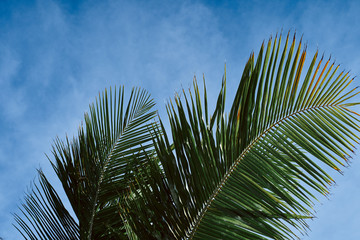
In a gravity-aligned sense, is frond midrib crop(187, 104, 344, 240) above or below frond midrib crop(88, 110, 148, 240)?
below

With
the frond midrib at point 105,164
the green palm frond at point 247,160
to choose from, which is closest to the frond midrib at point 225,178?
the green palm frond at point 247,160

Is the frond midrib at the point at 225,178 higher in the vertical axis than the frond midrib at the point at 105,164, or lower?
lower

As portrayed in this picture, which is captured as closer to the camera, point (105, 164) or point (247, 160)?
point (247, 160)

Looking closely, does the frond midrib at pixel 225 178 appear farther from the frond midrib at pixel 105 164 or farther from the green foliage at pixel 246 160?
the frond midrib at pixel 105 164

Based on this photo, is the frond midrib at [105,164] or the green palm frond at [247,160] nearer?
the green palm frond at [247,160]

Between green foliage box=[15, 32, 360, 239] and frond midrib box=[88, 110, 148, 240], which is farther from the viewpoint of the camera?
frond midrib box=[88, 110, 148, 240]

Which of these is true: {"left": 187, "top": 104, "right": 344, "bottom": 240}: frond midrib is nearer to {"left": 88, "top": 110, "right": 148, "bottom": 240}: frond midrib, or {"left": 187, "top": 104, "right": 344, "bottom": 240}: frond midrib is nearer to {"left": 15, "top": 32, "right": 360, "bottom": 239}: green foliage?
{"left": 15, "top": 32, "right": 360, "bottom": 239}: green foliage

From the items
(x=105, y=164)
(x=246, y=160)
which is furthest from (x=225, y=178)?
(x=105, y=164)

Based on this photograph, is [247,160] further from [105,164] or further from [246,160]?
[105,164]

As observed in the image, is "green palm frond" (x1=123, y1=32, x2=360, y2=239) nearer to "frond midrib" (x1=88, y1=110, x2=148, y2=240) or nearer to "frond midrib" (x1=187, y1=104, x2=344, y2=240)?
"frond midrib" (x1=187, y1=104, x2=344, y2=240)

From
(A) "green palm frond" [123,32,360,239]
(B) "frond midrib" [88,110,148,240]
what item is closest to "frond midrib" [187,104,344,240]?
(A) "green palm frond" [123,32,360,239]

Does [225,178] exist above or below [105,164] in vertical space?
below

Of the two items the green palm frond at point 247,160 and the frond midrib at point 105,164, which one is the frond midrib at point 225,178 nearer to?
the green palm frond at point 247,160

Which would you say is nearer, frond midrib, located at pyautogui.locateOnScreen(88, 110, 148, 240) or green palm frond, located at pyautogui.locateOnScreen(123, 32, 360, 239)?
green palm frond, located at pyautogui.locateOnScreen(123, 32, 360, 239)
